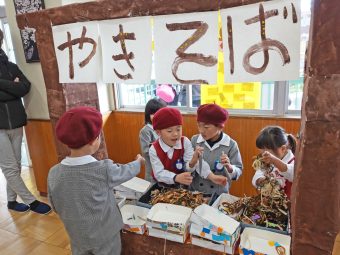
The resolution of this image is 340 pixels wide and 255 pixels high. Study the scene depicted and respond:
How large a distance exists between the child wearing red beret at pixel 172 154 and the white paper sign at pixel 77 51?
488 mm

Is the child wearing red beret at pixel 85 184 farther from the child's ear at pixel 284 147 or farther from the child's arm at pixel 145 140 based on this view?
the child's arm at pixel 145 140

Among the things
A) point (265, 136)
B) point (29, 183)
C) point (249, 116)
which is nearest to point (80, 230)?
point (265, 136)

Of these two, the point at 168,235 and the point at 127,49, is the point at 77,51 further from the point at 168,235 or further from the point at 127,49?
the point at 168,235

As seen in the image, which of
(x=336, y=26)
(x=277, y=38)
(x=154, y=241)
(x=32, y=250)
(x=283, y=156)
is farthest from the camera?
(x=32, y=250)

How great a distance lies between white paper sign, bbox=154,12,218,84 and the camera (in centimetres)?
111

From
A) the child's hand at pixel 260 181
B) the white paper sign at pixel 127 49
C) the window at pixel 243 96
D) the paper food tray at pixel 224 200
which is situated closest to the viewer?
the white paper sign at pixel 127 49

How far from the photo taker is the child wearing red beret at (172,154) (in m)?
1.62

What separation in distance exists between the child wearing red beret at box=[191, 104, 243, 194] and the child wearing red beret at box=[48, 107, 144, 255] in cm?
65

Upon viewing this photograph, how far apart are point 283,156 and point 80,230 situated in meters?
1.20

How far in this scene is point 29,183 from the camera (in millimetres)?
3531

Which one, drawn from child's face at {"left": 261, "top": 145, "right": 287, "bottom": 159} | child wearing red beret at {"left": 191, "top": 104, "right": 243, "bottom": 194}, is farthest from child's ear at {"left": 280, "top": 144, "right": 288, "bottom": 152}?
child wearing red beret at {"left": 191, "top": 104, "right": 243, "bottom": 194}

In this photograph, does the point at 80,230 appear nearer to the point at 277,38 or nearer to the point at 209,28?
the point at 209,28

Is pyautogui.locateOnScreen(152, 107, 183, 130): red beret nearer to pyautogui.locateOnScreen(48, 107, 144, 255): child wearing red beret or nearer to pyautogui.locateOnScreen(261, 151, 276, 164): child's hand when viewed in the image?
pyautogui.locateOnScreen(48, 107, 144, 255): child wearing red beret

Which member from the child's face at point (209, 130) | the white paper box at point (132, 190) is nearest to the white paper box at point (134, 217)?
the white paper box at point (132, 190)
